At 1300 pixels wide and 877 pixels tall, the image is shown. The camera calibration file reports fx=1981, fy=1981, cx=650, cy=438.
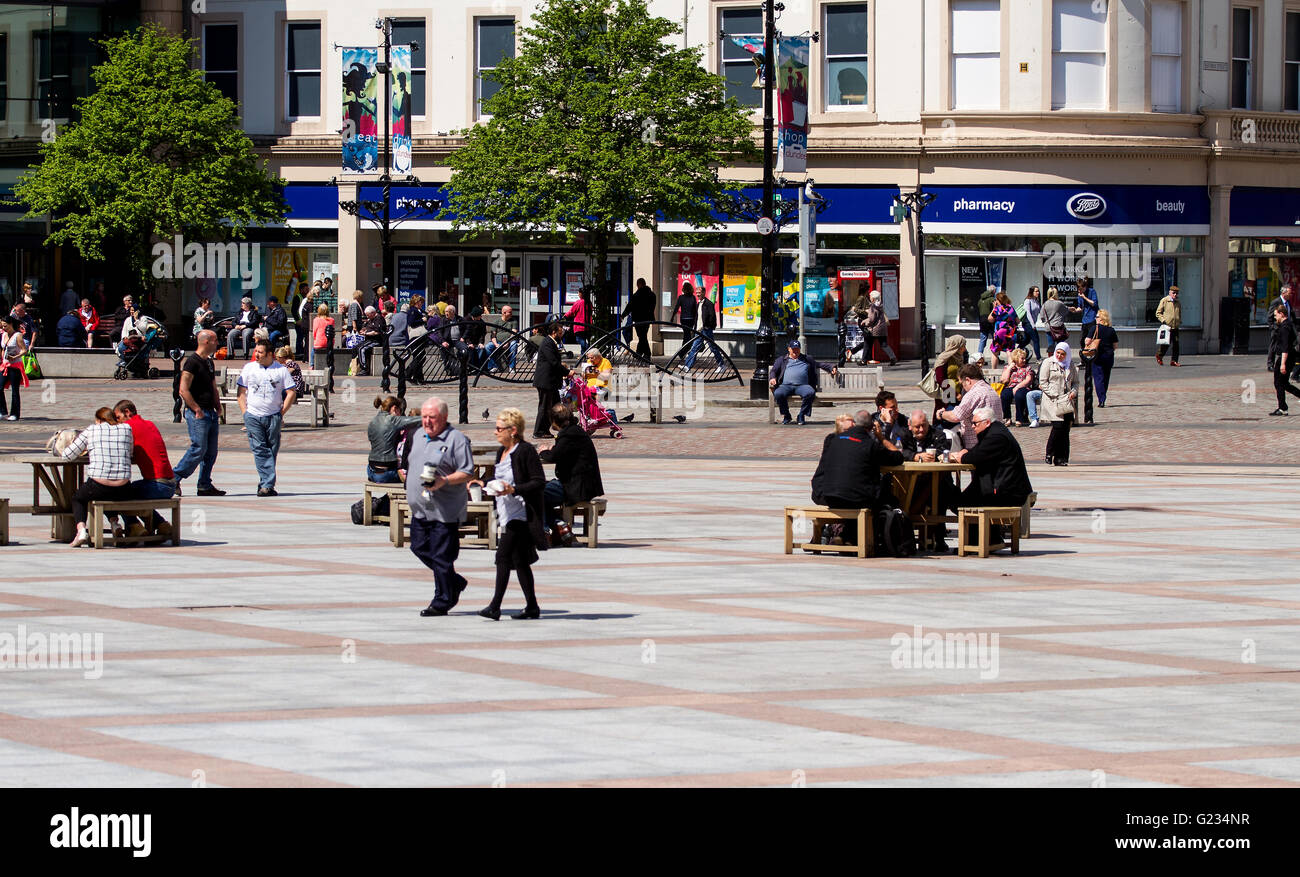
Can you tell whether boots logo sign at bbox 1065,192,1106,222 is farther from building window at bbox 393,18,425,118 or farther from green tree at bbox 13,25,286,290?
green tree at bbox 13,25,286,290

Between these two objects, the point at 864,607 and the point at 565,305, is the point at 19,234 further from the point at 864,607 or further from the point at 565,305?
the point at 864,607

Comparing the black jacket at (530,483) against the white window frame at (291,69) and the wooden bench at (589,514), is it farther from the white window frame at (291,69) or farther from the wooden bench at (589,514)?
the white window frame at (291,69)

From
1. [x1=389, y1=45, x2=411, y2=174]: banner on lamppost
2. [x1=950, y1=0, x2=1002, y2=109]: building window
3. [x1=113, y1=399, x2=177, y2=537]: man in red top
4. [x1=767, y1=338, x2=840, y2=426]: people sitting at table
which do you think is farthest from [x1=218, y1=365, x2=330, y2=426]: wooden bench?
[x1=950, y1=0, x2=1002, y2=109]: building window

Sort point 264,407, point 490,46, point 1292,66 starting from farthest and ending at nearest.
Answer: point 490,46
point 1292,66
point 264,407

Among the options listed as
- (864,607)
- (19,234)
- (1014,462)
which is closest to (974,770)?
(864,607)

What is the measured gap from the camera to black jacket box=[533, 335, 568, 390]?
96.8 feet

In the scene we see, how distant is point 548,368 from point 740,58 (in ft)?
72.3

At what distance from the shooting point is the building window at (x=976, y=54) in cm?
4703

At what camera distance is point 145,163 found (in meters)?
48.2

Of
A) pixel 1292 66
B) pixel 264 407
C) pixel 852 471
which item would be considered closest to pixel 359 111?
pixel 1292 66

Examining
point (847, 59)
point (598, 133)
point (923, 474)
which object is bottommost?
point (923, 474)

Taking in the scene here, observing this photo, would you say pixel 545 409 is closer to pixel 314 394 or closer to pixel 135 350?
pixel 314 394

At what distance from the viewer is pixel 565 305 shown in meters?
51.6
